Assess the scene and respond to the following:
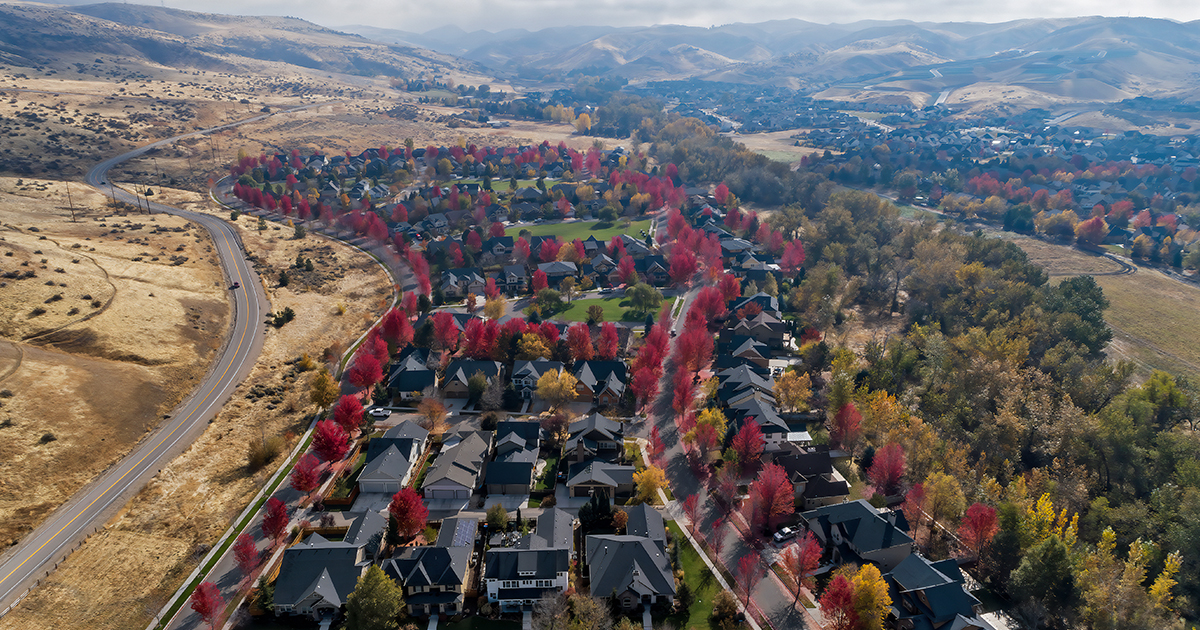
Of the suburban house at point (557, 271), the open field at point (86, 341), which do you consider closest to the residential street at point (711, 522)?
the suburban house at point (557, 271)

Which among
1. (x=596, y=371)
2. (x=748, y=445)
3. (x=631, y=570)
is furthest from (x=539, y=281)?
(x=631, y=570)

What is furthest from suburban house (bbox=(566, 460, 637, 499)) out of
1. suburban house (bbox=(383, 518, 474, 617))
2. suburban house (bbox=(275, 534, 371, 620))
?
suburban house (bbox=(275, 534, 371, 620))

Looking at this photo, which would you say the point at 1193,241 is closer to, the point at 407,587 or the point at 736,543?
the point at 736,543

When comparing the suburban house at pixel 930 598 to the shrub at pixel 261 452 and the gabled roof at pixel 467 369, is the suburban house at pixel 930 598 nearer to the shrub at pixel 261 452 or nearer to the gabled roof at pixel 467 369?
the gabled roof at pixel 467 369

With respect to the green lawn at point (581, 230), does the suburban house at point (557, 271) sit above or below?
below

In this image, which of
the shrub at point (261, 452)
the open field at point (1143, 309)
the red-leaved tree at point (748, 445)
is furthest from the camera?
the open field at point (1143, 309)

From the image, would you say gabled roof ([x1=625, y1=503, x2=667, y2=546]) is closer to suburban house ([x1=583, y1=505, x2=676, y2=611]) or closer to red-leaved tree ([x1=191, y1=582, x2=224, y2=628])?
suburban house ([x1=583, y1=505, x2=676, y2=611])

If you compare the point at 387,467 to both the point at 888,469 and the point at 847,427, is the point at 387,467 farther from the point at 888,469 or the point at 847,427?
the point at 888,469
